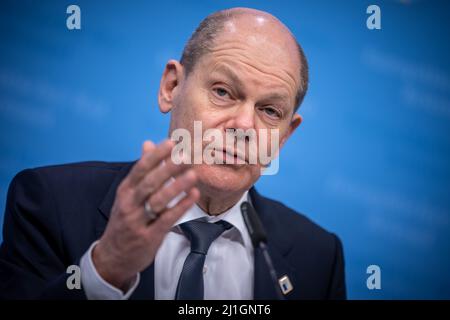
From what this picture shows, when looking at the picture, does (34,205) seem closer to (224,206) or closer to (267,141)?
(224,206)

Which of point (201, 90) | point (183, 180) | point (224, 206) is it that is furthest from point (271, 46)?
point (183, 180)

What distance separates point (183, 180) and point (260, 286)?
0.74 m

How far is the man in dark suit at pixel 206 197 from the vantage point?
1471mm

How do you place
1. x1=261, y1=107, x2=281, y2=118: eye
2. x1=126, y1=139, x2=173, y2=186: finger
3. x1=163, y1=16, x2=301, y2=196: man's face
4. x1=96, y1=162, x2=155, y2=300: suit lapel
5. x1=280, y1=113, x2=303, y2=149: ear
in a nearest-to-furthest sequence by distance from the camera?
x1=126, y1=139, x2=173, y2=186: finger → x1=96, y1=162, x2=155, y2=300: suit lapel → x1=163, y1=16, x2=301, y2=196: man's face → x1=261, y1=107, x2=281, y2=118: eye → x1=280, y1=113, x2=303, y2=149: ear

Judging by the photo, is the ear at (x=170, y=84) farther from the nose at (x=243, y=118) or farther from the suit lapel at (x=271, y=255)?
the suit lapel at (x=271, y=255)

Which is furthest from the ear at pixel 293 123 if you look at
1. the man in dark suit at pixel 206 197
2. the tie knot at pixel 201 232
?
the tie knot at pixel 201 232

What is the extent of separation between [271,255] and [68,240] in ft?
2.46

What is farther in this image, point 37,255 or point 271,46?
point 271,46

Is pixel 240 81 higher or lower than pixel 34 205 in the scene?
higher

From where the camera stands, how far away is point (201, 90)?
1.58m

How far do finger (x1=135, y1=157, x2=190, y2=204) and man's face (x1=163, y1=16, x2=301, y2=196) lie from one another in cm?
48

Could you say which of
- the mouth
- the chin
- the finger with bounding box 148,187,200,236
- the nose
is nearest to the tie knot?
the chin

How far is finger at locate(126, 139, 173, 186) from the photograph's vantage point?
978 millimetres

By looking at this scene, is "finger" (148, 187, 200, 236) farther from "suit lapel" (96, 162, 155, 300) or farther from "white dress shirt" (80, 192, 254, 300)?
"white dress shirt" (80, 192, 254, 300)
